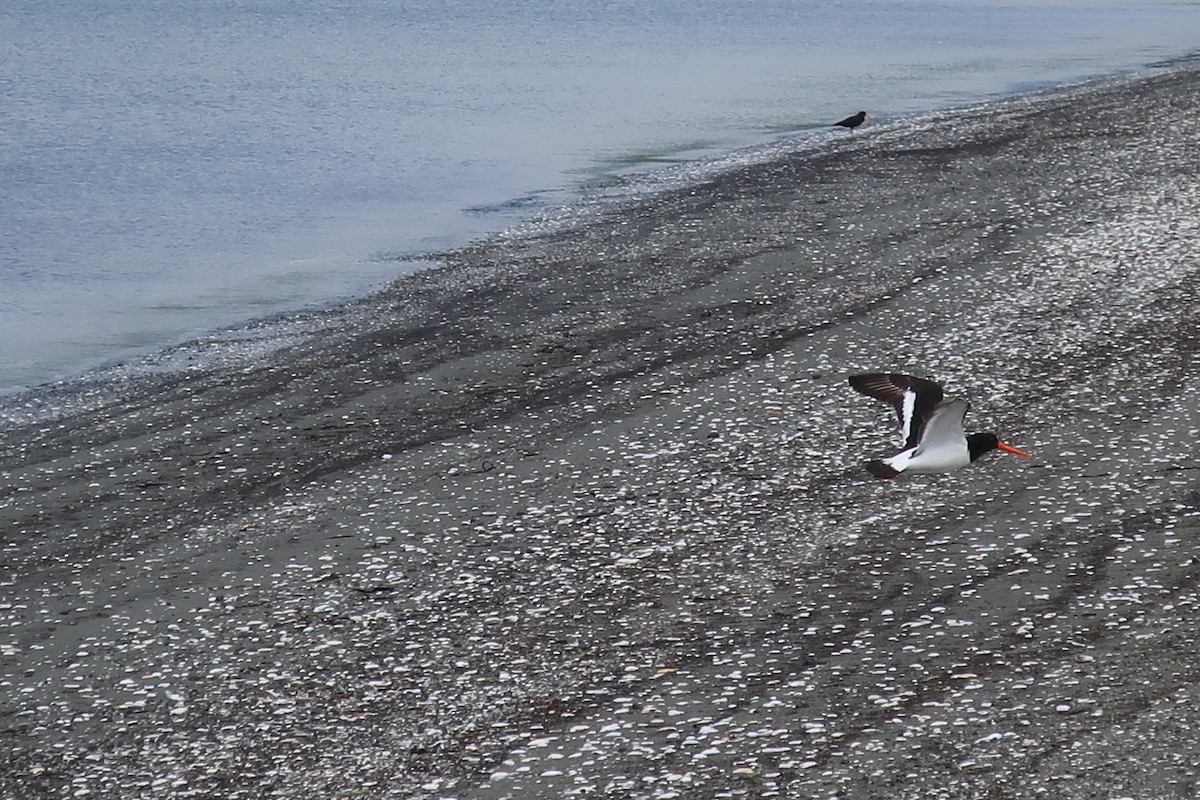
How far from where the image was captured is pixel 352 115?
2545cm

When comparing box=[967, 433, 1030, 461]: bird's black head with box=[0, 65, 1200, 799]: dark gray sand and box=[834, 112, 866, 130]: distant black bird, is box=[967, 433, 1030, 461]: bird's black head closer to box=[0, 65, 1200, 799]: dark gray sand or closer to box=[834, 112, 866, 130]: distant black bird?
box=[0, 65, 1200, 799]: dark gray sand

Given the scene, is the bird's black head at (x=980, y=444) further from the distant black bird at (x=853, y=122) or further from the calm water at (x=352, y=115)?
the distant black bird at (x=853, y=122)

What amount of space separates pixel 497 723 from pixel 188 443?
13.9ft

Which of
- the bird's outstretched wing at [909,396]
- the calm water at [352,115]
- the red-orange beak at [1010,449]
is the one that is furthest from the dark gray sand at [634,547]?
the calm water at [352,115]

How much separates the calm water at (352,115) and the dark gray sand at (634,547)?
8.76 ft

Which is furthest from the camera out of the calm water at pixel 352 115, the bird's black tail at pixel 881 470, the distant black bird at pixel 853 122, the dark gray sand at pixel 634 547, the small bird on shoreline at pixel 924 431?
the distant black bird at pixel 853 122

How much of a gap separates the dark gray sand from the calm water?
2671 millimetres

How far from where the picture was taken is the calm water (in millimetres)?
14578

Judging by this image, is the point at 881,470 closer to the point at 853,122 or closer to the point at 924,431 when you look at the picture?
the point at 924,431

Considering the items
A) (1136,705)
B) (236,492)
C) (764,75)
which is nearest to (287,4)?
(764,75)

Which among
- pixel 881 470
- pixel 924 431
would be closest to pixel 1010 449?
pixel 924 431

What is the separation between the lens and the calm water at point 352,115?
14.6m

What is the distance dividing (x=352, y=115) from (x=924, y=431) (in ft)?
64.6

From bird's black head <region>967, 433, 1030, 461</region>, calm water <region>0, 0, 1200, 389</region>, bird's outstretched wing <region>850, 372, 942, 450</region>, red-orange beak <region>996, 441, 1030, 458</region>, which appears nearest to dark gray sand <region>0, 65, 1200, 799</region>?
red-orange beak <region>996, 441, 1030, 458</region>
